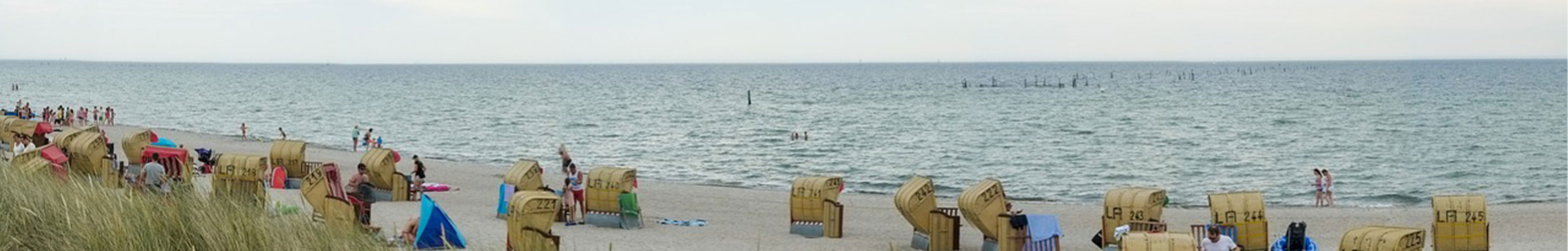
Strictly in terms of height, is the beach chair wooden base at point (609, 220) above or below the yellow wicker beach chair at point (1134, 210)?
below

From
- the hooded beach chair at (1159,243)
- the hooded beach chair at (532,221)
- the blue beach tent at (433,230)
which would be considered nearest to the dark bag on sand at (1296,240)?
the hooded beach chair at (1159,243)

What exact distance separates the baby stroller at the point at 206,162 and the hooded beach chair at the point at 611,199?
7.94 meters

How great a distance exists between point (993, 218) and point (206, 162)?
16.3 m

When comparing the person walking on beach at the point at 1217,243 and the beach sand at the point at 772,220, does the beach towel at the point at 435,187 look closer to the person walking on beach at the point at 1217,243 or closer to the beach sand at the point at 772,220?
the beach sand at the point at 772,220

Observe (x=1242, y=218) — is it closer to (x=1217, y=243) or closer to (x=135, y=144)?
(x=1217, y=243)

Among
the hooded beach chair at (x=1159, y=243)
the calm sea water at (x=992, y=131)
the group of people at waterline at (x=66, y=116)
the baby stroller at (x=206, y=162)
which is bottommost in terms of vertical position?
the calm sea water at (x=992, y=131)

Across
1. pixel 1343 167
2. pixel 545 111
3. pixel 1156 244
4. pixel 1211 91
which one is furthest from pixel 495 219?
pixel 1211 91

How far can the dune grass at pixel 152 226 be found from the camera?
377 inches

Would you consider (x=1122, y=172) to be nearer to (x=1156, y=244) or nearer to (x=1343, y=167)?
(x=1343, y=167)

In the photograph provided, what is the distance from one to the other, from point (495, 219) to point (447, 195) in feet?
21.0

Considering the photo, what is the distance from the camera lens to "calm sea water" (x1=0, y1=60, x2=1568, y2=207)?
3978 centimetres

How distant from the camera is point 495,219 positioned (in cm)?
2216

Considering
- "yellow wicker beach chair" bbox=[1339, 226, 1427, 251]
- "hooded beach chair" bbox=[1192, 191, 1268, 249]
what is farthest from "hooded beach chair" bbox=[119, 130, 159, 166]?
"yellow wicker beach chair" bbox=[1339, 226, 1427, 251]

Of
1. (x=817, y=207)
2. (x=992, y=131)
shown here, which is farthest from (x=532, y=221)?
(x=992, y=131)
